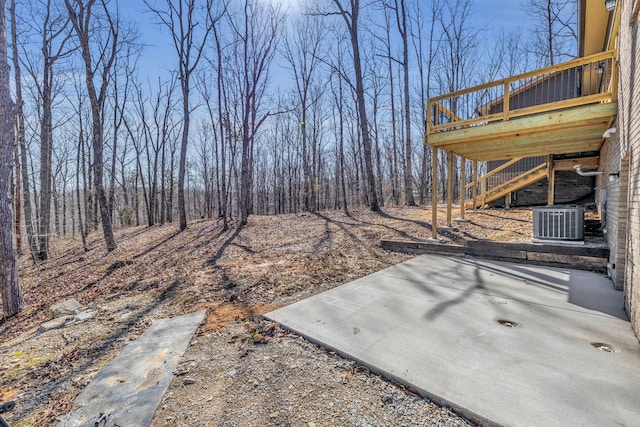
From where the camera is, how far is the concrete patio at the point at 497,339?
5.86ft

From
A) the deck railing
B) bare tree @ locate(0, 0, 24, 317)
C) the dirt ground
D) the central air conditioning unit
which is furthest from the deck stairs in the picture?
bare tree @ locate(0, 0, 24, 317)

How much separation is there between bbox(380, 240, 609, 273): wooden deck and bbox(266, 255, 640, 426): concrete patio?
275 millimetres

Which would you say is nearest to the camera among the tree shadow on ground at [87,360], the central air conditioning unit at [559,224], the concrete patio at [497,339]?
the concrete patio at [497,339]

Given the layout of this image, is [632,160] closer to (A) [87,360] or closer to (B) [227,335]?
(B) [227,335]

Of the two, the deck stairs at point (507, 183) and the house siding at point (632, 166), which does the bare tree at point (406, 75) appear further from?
the house siding at point (632, 166)

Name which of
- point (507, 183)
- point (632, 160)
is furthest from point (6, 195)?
point (507, 183)

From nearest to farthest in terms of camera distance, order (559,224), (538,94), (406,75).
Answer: (559,224) < (538,94) < (406,75)

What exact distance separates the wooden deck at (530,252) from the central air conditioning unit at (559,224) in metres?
0.37

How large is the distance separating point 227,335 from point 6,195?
4.72 meters

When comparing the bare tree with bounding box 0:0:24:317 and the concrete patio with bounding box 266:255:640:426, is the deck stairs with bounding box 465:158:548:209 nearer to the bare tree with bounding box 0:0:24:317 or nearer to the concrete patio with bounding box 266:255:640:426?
the concrete patio with bounding box 266:255:640:426

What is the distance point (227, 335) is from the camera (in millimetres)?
2957

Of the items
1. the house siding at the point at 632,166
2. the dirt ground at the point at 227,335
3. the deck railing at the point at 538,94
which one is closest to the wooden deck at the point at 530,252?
the dirt ground at the point at 227,335

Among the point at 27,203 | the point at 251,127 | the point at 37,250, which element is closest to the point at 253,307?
the point at 251,127

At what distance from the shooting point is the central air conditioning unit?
16.9 feet
